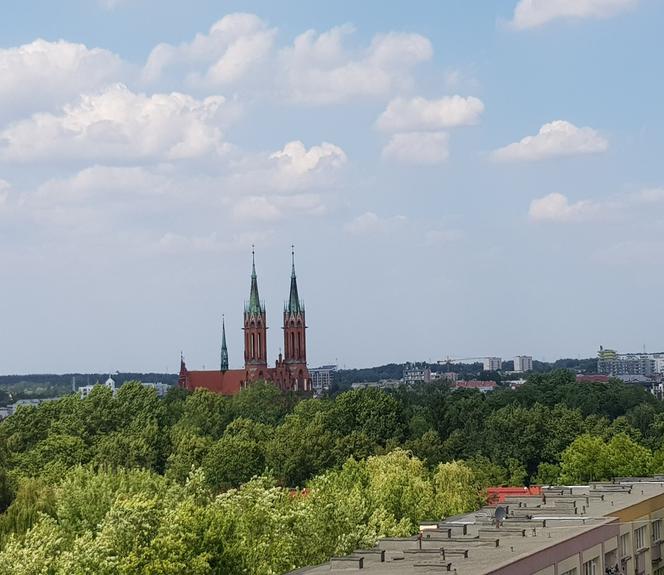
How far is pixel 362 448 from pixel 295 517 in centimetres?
6021

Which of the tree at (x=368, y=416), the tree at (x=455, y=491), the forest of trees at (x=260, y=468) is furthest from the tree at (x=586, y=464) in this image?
the tree at (x=368, y=416)

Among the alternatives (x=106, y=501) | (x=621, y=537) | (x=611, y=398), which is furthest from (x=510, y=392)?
(x=621, y=537)

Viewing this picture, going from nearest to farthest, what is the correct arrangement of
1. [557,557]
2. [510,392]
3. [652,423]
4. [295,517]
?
[557,557] < [295,517] < [652,423] < [510,392]

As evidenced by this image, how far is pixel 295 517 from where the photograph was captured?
64625 millimetres

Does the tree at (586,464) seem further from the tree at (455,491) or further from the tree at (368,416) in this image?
the tree at (368,416)

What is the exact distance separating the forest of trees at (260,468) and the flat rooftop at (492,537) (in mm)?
5235

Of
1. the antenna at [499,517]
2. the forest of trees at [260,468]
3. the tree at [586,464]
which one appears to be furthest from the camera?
the tree at [586,464]

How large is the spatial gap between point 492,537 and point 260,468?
6695cm

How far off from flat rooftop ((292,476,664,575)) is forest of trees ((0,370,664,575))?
17.2 feet

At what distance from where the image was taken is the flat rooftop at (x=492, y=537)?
46.8m

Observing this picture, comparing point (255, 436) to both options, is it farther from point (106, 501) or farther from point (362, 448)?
point (106, 501)

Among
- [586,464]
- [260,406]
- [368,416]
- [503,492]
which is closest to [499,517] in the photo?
[503,492]

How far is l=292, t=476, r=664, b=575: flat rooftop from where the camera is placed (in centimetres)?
4675

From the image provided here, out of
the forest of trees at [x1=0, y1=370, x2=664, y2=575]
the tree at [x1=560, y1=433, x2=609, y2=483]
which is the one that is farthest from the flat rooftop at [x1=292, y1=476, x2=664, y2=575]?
the tree at [x1=560, y1=433, x2=609, y2=483]
